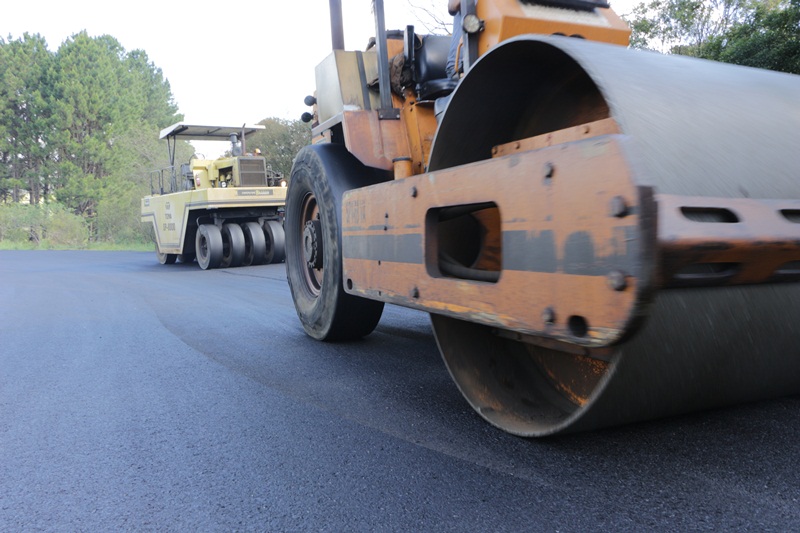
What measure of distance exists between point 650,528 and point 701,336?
20.7 inches

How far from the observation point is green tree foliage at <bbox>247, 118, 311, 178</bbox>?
83.2ft

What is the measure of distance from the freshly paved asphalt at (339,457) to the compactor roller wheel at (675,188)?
0.66 feet

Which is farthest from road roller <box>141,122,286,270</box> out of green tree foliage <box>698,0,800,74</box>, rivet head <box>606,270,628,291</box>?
rivet head <box>606,270,628,291</box>

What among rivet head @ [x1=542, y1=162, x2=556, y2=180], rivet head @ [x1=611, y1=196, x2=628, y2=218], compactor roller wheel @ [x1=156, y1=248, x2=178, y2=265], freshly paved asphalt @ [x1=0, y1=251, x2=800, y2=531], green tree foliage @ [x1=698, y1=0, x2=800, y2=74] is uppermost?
green tree foliage @ [x1=698, y1=0, x2=800, y2=74]

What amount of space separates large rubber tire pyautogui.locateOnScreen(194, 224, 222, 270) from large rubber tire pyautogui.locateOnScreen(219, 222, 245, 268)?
8.4 inches

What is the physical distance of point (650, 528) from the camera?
1661 millimetres

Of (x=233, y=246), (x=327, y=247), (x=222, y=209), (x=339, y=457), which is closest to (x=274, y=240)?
(x=233, y=246)

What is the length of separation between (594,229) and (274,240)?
12.0 metres

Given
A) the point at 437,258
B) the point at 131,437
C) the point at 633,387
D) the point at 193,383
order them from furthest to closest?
the point at 193,383 → the point at 131,437 → the point at 437,258 → the point at 633,387

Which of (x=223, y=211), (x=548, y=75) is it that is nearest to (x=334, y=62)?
(x=548, y=75)

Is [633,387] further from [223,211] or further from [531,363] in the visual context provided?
[223,211]

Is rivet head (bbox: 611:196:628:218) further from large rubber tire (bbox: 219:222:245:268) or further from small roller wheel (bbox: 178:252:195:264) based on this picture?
small roller wheel (bbox: 178:252:195:264)

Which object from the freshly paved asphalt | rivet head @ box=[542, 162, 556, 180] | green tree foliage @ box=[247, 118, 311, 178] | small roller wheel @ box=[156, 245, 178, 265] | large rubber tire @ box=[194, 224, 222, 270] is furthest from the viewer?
green tree foliage @ box=[247, 118, 311, 178]

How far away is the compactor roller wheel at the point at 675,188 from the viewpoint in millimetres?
1667
